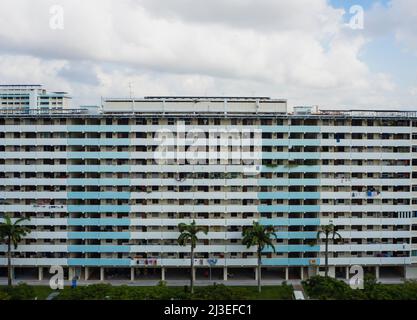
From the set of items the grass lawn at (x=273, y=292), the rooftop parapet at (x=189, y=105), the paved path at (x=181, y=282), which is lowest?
the paved path at (x=181, y=282)

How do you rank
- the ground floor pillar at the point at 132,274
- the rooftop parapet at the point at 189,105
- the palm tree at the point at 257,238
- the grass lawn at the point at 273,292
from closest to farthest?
the grass lawn at the point at 273,292
the palm tree at the point at 257,238
the rooftop parapet at the point at 189,105
the ground floor pillar at the point at 132,274

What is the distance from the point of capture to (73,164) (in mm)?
38469

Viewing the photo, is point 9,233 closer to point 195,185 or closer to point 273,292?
point 195,185

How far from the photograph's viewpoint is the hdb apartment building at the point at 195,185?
3806cm

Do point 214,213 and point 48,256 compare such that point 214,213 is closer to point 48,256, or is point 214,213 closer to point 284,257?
point 284,257

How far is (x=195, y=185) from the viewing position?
38188 millimetres

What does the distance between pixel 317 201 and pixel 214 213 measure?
8.43 metres

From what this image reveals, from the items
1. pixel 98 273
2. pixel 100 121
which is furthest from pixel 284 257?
pixel 100 121

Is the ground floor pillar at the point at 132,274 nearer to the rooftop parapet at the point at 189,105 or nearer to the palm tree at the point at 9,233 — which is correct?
the palm tree at the point at 9,233

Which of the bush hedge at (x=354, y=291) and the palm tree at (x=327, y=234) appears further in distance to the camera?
the palm tree at (x=327, y=234)

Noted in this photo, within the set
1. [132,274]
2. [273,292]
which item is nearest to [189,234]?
[132,274]

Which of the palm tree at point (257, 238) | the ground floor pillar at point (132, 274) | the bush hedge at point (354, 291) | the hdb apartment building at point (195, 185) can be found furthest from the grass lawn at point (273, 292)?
the ground floor pillar at point (132, 274)

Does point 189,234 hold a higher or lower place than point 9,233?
lower

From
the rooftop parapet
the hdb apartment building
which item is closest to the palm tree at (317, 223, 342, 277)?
the hdb apartment building
